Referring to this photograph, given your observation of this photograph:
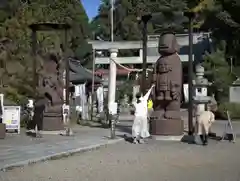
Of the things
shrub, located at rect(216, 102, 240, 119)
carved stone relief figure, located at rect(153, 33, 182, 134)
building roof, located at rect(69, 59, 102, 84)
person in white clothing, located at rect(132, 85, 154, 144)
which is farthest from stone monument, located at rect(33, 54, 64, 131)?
building roof, located at rect(69, 59, 102, 84)

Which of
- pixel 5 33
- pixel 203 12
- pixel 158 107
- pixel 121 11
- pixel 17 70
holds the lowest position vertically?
pixel 158 107

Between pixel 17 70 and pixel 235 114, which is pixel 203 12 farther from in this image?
pixel 17 70

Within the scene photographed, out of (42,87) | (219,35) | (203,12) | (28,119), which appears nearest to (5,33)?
(28,119)

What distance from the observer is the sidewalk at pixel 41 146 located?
10414 mm

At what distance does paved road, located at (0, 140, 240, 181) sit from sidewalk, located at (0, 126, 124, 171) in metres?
0.34

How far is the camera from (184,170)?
940 centimetres

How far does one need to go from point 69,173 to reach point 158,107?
298 inches

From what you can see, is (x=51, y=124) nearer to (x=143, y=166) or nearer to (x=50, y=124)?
(x=50, y=124)

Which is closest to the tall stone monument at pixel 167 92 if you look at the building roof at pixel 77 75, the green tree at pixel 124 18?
the building roof at pixel 77 75

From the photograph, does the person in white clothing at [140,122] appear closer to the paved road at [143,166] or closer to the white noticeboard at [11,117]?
the paved road at [143,166]

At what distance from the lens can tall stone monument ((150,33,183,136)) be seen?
50.9ft

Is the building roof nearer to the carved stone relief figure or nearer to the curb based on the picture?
the carved stone relief figure

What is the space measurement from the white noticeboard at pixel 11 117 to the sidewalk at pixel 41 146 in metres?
0.44

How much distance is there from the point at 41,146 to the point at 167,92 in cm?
483
